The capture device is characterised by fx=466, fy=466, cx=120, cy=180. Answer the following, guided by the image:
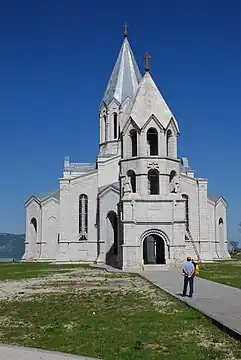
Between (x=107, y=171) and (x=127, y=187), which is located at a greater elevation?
(x=107, y=171)

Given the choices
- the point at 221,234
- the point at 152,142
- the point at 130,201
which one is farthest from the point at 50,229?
the point at 221,234

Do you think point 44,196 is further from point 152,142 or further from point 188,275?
point 188,275

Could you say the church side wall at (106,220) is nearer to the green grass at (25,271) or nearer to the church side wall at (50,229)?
the church side wall at (50,229)

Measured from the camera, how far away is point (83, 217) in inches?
1806

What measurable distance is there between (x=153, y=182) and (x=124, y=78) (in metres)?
20.4

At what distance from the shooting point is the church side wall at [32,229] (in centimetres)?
4862

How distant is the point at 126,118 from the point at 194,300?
22.1 m

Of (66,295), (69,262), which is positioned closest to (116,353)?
(66,295)

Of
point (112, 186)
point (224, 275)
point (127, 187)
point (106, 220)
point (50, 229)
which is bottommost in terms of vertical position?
point (224, 275)

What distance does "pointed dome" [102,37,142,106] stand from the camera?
1982 inches

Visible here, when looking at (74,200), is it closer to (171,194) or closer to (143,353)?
(171,194)

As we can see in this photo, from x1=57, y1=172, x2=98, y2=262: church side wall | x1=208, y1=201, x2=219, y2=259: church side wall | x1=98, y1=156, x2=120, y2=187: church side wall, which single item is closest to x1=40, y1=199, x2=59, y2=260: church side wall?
x1=57, y1=172, x2=98, y2=262: church side wall

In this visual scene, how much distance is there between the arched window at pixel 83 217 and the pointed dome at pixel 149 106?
14745mm

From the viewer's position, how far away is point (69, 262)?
43562 mm
